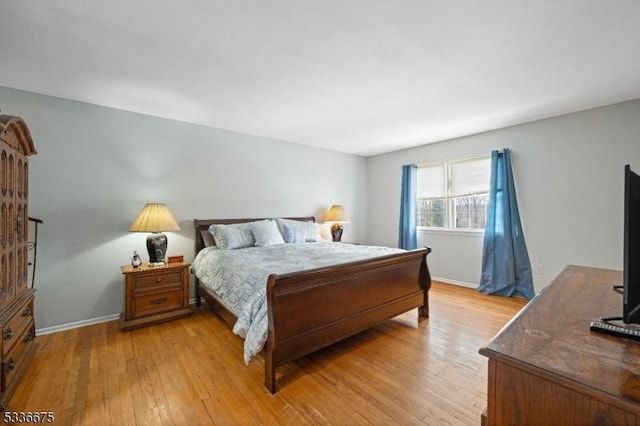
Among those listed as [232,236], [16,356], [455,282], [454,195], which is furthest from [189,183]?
[455,282]

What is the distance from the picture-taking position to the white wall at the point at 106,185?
270 centimetres

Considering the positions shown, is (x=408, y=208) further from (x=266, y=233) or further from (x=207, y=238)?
(x=207, y=238)

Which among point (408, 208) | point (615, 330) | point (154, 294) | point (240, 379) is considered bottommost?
point (240, 379)

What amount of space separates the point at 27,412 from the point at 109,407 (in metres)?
0.44

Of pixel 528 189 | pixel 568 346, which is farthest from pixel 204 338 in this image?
pixel 528 189

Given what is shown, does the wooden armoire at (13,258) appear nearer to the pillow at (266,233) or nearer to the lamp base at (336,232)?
the pillow at (266,233)

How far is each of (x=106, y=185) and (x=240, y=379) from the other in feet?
8.35

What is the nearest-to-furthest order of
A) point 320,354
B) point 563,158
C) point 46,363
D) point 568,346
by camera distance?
point 568,346 → point 46,363 → point 320,354 → point 563,158

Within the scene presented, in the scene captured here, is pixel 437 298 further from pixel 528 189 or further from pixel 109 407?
pixel 109 407

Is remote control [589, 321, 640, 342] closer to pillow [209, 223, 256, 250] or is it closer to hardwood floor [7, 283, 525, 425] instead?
hardwood floor [7, 283, 525, 425]

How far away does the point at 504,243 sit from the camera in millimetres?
3738

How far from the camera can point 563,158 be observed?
3.38 metres

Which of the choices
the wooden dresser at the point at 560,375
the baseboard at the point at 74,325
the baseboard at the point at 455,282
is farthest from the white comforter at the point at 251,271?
the baseboard at the point at 455,282

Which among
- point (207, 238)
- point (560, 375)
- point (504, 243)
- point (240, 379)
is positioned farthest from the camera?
point (504, 243)
